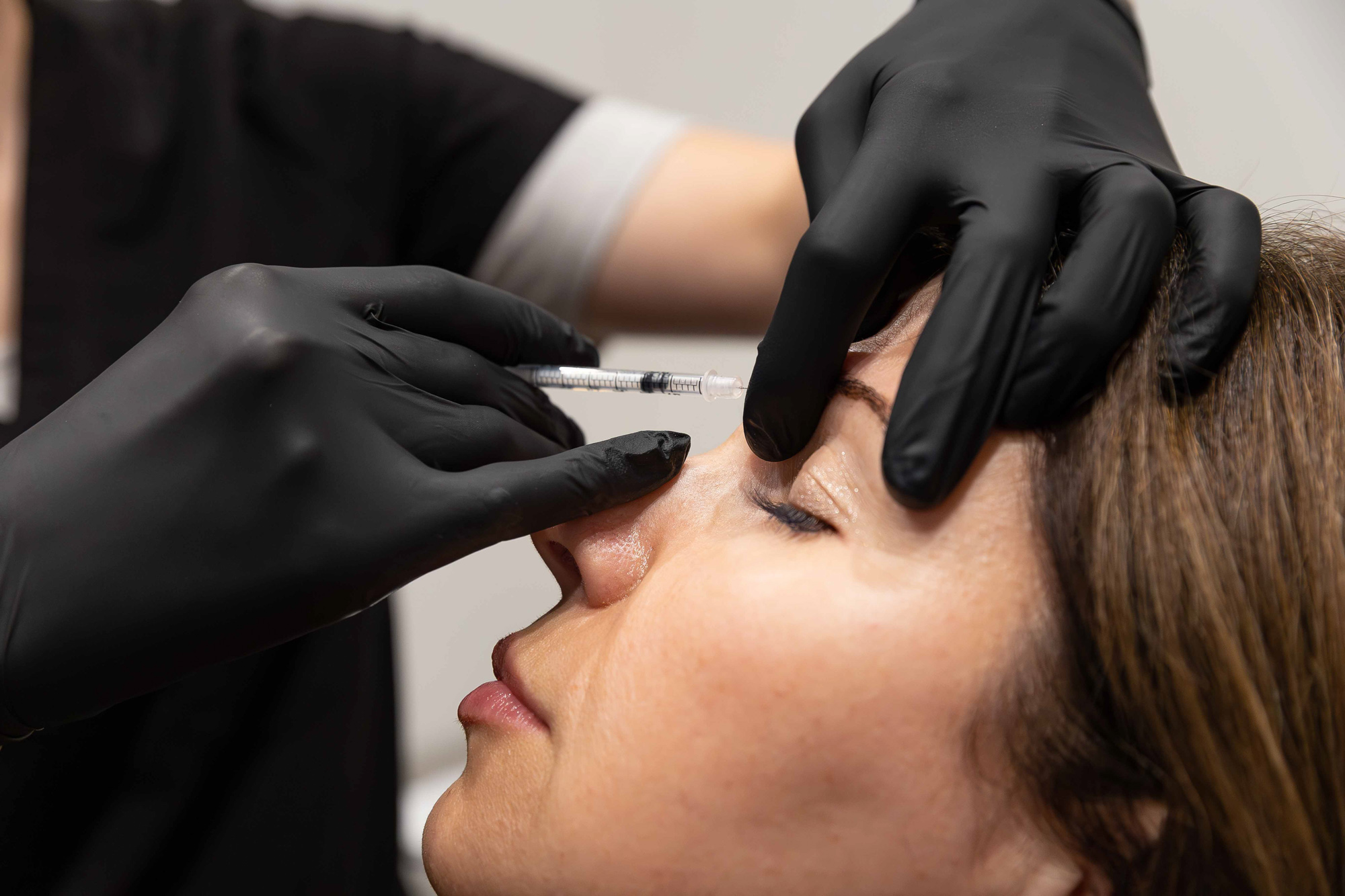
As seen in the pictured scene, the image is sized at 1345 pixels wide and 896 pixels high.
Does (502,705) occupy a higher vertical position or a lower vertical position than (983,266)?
lower

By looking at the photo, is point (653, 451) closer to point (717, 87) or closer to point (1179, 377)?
point (1179, 377)

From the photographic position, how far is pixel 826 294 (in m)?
0.66

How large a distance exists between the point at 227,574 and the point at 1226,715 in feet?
2.34

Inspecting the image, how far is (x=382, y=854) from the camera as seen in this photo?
3.65 feet

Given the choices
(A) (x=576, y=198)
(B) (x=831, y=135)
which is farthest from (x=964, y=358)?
(A) (x=576, y=198)

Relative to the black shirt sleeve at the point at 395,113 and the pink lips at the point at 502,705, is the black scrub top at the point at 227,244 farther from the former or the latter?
the pink lips at the point at 502,705

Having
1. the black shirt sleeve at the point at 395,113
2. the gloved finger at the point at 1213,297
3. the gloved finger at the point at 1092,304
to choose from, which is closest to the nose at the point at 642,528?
the gloved finger at the point at 1092,304

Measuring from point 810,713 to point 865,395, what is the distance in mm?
246

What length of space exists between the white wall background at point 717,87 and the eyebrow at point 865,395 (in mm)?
648

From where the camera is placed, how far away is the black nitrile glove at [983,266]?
616mm

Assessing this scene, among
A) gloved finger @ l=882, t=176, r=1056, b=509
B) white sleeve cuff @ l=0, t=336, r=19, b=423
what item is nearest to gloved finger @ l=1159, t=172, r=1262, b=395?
gloved finger @ l=882, t=176, r=1056, b=509

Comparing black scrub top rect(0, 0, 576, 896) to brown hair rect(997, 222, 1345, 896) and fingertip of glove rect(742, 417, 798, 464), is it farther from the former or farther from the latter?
brown hair rect(997, 222, 1345, 896)

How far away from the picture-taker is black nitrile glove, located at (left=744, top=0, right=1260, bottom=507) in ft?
2.02

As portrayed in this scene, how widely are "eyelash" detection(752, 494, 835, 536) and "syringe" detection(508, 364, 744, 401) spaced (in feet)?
0.52
